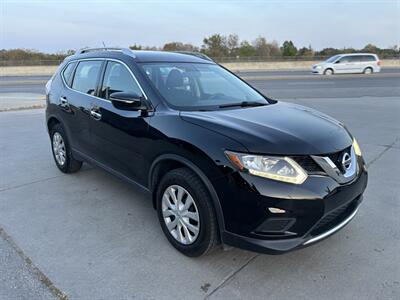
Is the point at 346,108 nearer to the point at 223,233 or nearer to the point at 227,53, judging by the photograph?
the point at 223,233

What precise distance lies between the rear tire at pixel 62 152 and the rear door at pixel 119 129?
92 centimetres

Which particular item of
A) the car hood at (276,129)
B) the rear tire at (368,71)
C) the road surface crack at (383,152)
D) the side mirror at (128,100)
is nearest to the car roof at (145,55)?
the side mirror at (128,100)

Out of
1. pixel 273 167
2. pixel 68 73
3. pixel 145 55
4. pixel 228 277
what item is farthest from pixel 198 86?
pixel 68 73

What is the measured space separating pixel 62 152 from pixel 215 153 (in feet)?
10.7

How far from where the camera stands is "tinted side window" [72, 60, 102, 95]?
4102 mm

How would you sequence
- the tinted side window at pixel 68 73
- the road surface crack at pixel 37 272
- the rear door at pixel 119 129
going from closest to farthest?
the road surface crack at pixel 37 272
the rear door at pixel 119 129
the tinted side window at pixel 68 73

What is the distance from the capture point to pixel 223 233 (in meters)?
2.57

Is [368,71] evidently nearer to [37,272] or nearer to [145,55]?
[145,55]

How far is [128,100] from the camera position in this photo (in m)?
3.10

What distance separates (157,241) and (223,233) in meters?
0.88

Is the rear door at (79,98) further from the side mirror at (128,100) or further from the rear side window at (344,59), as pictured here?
the rear side window at (344,59)

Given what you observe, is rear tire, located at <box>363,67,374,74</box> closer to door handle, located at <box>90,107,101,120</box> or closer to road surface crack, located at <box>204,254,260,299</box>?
door handle, located at <box>90,107,101,120</box>

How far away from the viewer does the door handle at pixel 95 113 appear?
383 cm

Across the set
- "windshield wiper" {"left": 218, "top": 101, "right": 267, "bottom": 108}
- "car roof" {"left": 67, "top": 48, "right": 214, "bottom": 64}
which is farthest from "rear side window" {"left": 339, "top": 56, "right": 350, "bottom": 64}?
"windshield wiper" {"left": 218, "top": 101, "right": 267, "bottom": 108}
